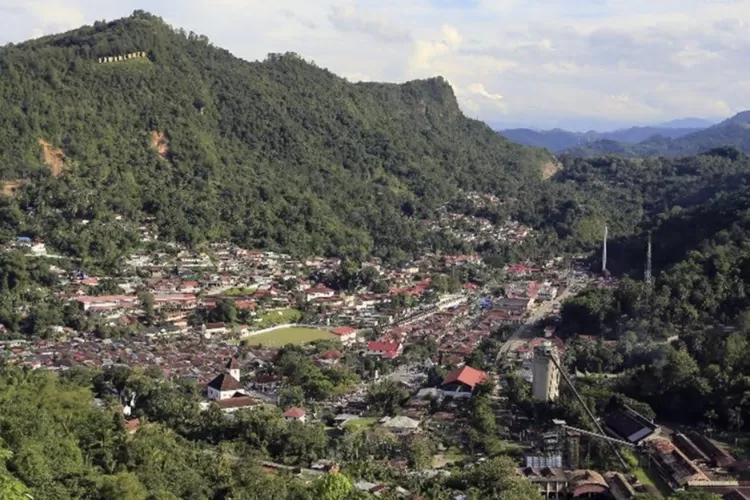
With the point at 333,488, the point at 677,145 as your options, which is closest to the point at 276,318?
the point at 333,488

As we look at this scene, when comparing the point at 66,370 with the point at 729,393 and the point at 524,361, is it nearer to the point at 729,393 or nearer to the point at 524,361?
the point at 524,361

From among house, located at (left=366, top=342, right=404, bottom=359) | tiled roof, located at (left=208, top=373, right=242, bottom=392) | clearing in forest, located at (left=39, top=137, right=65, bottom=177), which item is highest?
clearing in forest, located at (left=39, top=137, right=65, bottom=177)

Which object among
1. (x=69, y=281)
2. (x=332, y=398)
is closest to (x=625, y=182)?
(x=69, y=281)

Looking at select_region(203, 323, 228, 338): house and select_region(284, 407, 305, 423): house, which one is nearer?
select_region(284, 407, 305, 423): house

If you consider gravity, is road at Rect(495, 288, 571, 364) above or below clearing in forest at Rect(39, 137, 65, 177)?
below

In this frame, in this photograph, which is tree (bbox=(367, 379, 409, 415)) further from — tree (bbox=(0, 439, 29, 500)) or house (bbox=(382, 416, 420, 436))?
tree (bbox=(0, 439, 29, 500))

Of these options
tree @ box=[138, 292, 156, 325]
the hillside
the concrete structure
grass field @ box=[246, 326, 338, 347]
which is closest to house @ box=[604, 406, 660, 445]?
the concrete structure
